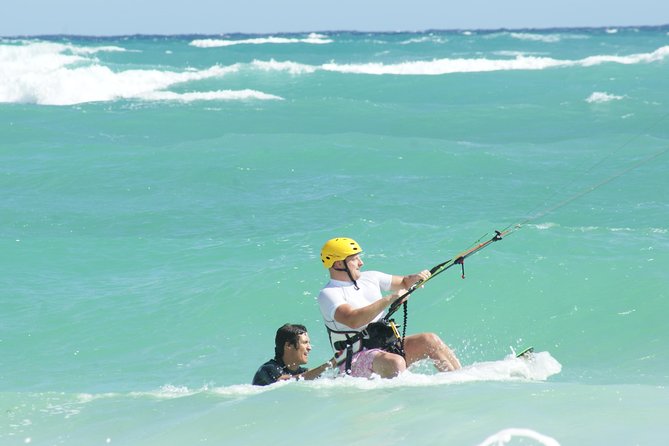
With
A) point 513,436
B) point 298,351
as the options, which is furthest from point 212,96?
point 513,436

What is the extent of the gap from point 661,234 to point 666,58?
36.8 metres

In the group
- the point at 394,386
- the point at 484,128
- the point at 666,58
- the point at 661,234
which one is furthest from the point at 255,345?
the point at 666,58

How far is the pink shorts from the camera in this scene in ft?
22.9

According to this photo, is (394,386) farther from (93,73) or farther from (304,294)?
(93,73)

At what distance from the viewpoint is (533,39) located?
262 feet

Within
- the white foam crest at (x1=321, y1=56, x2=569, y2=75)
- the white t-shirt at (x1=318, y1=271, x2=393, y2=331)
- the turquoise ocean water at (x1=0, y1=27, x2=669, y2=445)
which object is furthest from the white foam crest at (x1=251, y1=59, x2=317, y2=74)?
the white t-shirt at (x1=318, y1=271, x2=393, y2=331)

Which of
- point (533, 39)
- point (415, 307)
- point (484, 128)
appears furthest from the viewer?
point (533, 39)

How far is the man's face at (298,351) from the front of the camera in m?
7.46

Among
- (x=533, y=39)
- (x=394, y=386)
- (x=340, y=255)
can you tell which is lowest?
(x=533, y=39)

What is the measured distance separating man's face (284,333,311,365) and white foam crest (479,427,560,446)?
197cm

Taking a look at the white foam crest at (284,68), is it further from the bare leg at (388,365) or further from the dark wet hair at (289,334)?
the bare leg at (388,365)

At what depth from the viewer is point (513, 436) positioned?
5.77 m

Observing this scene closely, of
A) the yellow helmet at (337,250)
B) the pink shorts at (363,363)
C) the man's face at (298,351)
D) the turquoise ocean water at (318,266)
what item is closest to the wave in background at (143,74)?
the turquoise ocean water at (318,266)

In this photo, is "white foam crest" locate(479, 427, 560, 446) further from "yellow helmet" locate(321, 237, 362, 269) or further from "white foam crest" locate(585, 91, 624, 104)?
Answer: "white foam crest" locate(585, 91, 624, 104)
